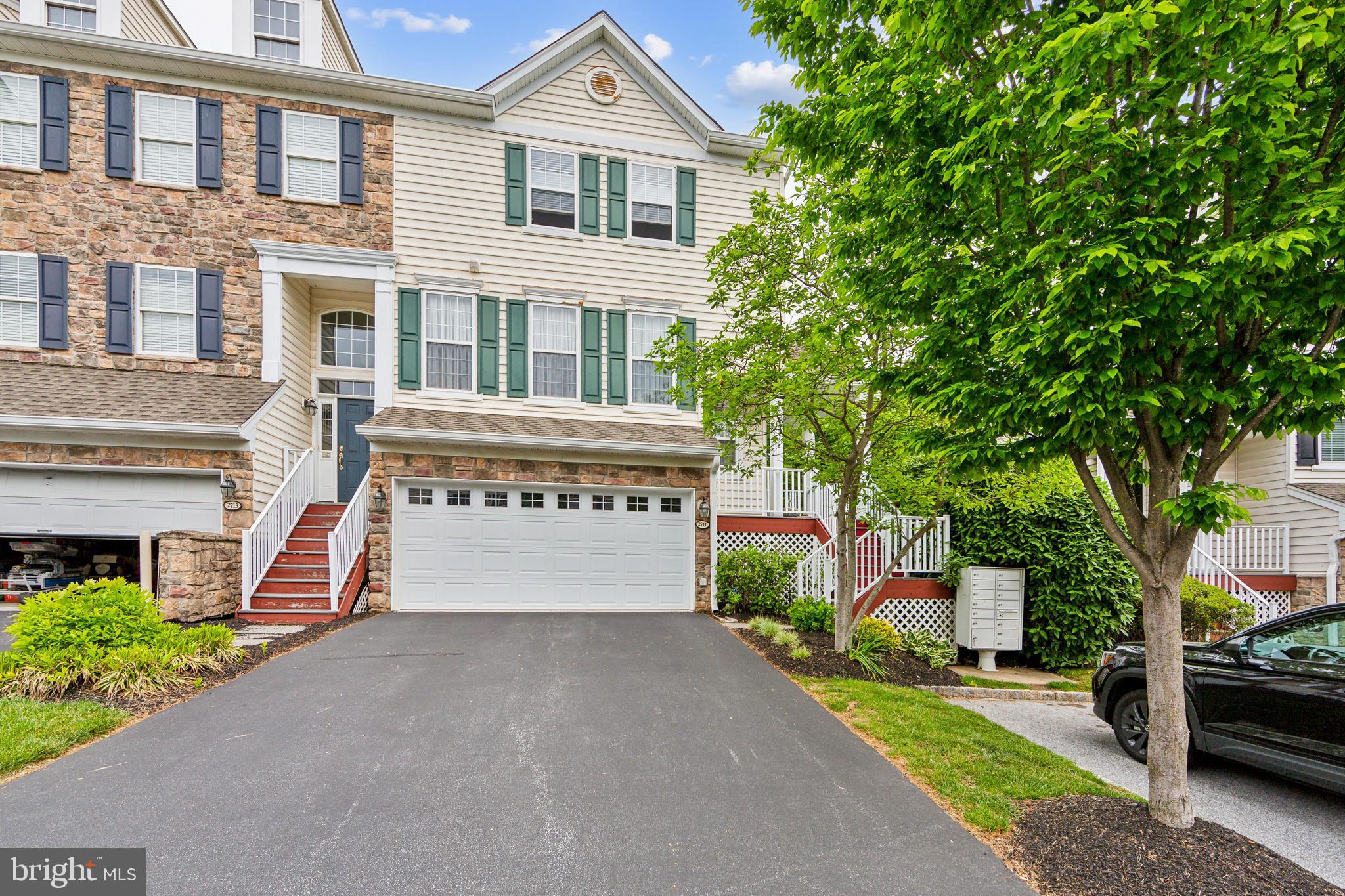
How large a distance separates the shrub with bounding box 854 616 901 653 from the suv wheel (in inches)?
117

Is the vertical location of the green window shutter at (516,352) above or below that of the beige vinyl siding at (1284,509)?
above

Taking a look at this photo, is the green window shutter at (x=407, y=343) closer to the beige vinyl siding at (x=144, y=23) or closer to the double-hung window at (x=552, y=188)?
the double-hung window at (x=552, y=188)

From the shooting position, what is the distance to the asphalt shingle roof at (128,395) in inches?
366

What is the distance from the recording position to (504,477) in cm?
1042

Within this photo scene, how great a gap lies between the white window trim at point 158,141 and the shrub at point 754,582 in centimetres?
1125

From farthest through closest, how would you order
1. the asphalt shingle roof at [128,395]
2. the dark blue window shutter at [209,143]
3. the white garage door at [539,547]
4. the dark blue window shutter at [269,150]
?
1. the dark blue window shutter at [269,150]
2. the dark blue window shutter at [209,143]
3. the white garage door at [539,547]
4. the asphalt shingle roof at [128,395]

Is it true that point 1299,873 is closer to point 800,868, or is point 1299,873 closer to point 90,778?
point 800,868

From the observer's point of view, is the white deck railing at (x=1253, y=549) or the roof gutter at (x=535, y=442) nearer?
the roof gutter at (x=535, y=442)

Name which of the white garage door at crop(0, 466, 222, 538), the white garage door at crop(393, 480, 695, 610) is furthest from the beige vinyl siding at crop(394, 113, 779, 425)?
the white garage door at crop(0, 466, 222, 538)

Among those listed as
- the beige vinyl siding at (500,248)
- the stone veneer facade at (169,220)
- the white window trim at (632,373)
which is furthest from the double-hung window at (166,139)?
the white window trim at (632,373)

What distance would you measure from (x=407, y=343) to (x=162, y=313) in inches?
157

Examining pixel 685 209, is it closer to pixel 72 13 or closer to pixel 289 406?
pixel 289 406

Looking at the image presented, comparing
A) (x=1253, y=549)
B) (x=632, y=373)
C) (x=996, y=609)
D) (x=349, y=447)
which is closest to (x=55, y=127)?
(x=349, y=447)

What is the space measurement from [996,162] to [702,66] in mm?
14590
